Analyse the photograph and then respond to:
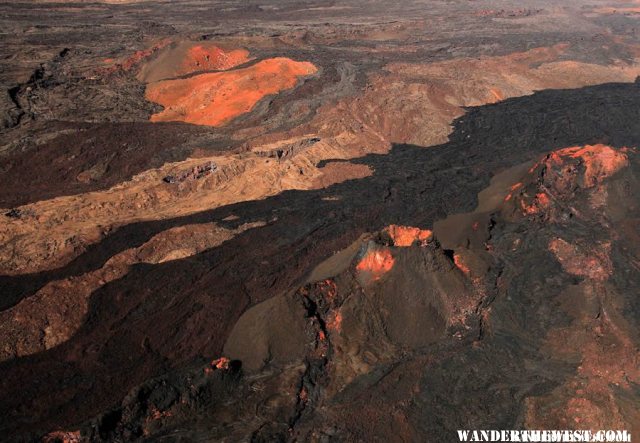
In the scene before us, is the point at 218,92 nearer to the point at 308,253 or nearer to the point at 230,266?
the point at 308,253

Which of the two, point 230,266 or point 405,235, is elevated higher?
point 405,235

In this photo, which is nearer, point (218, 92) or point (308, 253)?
point (308, 253)

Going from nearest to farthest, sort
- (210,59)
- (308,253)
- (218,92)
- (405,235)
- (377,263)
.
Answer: (377,263) < (405,235) < (308,253) < (218,92) < (210,59)

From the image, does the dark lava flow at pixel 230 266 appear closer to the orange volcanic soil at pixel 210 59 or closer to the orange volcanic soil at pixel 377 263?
the orange volcanic soil at pixel 377 263

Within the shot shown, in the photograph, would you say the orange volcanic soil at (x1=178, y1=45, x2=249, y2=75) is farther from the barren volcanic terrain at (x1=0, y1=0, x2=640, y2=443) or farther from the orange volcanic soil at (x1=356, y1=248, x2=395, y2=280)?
the orange volcanic soil at (x1=356, y1=248, x2=395, y2=280)

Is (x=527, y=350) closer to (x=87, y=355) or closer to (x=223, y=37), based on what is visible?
(x=87, y=355)

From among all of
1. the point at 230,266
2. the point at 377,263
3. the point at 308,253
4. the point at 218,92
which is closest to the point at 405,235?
the point at 377,263

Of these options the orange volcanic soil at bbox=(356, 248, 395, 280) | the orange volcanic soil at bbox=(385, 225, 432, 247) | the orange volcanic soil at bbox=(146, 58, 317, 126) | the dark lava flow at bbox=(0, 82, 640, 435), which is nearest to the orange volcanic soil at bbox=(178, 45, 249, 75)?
the orange volcanic soil at bbox=(146, 58, 317, 126)
